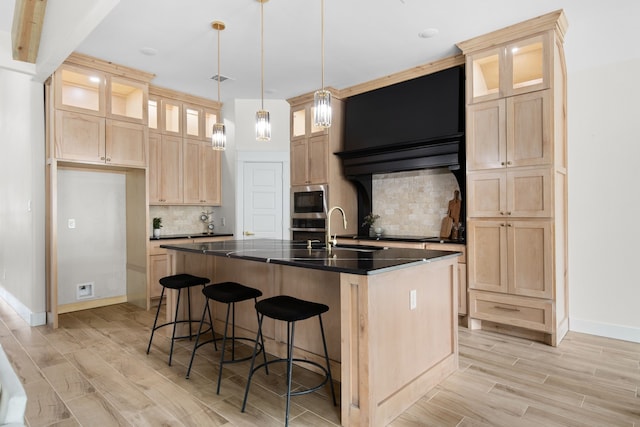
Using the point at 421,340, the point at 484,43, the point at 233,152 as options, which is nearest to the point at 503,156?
the point at 484,43

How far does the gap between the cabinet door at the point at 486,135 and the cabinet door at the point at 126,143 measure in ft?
12.4

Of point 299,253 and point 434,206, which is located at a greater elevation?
point 434,206

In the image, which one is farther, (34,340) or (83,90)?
(83,90)

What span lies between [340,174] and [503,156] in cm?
218

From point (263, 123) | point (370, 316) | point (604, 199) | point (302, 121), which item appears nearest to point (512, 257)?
point (604, 199)

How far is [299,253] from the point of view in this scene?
2.71 m

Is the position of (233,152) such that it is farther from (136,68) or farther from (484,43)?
(484,43)

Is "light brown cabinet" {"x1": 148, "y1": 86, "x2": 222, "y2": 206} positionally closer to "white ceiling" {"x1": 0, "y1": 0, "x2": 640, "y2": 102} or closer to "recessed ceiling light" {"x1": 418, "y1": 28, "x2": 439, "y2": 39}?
"white ceiling" {"x1": 0, "y1": 0, "x2": 640, "y2": 102}

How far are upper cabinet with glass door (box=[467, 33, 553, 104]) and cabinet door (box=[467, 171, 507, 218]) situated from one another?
77 centimetres

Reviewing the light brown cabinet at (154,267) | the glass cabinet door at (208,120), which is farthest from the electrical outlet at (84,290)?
the glass cabinet door at (208,120)

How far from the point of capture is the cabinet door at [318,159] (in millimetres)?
5070

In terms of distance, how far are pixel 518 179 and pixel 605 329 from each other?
1695mm

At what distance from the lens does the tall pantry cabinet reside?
3.36m

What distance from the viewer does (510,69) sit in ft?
11.7
